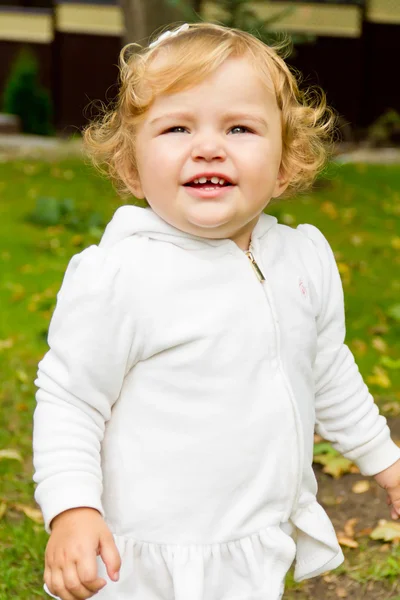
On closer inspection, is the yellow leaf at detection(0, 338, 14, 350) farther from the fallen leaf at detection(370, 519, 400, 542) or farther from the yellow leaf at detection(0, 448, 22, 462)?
the fallen leaf at detection(370, 519, 400, 542)

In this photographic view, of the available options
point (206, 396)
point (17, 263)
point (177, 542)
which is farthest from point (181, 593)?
point (17, 263)

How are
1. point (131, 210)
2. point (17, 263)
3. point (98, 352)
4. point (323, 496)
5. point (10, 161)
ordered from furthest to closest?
point (10, 161), point (17, 263), point (323, 496), point (131, 210), point (98, 352)

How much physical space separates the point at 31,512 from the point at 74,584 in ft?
5.16

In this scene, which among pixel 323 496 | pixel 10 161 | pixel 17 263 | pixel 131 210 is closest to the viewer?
pixel 131 210

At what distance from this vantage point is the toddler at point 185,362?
194cm

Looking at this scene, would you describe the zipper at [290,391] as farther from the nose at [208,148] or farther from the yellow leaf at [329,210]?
the yellow leaf at [329,210]

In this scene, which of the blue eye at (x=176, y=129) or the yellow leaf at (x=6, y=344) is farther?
the yellow leaf at (x=6, y=344)

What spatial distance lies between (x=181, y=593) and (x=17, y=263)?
4687 mm

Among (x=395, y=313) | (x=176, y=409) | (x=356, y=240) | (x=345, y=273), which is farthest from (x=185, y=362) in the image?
(x=356, y=240)

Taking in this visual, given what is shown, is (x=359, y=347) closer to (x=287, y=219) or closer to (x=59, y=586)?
(x=287, y=219)

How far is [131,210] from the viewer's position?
2061 millimetres

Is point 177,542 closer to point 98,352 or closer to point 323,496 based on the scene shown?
point 98,352

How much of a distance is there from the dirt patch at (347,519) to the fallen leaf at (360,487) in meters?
0.01

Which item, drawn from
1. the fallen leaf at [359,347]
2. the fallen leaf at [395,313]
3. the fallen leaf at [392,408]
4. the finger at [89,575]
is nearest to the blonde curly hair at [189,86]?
the finger at [89,575]
